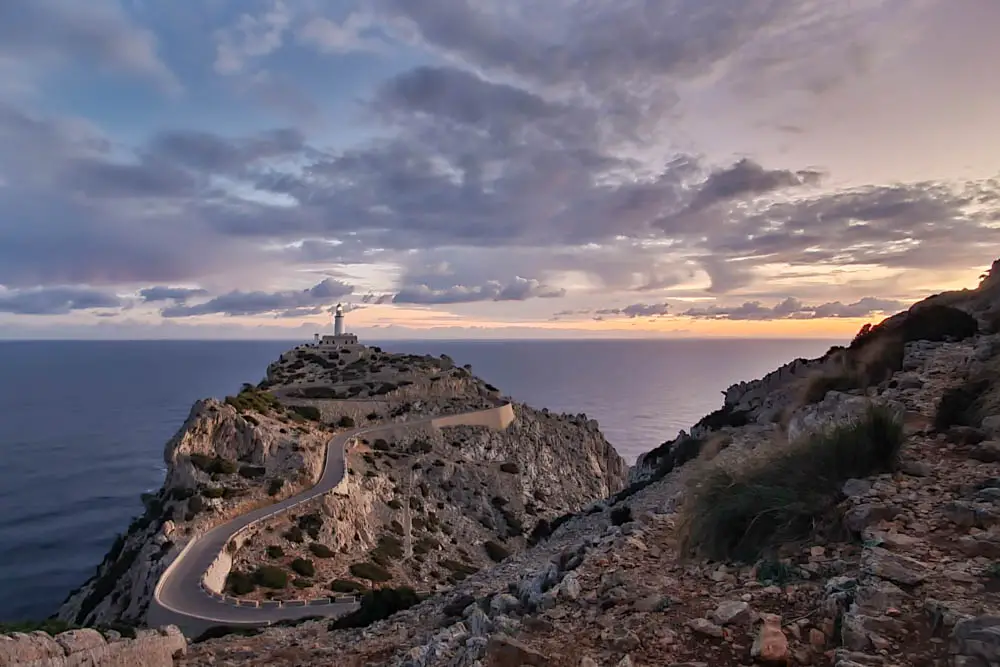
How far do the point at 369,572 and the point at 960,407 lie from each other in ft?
82.4

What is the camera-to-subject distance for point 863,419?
28.7ft

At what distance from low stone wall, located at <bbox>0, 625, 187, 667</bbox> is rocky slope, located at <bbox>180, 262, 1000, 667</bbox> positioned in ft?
2.09

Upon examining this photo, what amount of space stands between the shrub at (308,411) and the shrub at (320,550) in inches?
895

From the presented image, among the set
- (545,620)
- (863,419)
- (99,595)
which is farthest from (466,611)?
(99,595)

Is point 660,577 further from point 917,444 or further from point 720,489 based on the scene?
point 917,444

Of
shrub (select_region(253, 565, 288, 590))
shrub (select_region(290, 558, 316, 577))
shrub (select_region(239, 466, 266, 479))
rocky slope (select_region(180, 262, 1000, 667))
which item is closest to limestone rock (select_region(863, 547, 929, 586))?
rocky slope (select_region(180, 262, 1000, 667))

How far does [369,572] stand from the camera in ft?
92.4

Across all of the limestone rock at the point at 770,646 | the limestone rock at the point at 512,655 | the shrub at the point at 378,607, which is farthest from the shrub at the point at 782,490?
the shrub at the point at 378,607

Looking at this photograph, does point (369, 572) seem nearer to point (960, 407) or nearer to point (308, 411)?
point (960, 407)

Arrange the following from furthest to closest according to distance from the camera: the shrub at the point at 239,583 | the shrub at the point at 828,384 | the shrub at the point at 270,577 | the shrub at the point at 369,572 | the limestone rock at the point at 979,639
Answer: the shrub at the point at 369,572
the shrub at the point at 270,577
the shrub at the point at 239,583
the shrub at the point at 828,384
the limestone rock at the point at 979,639

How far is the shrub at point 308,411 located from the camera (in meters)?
51.0

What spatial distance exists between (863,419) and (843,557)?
12.0 ft

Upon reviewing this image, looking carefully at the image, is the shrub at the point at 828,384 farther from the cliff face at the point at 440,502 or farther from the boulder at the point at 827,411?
the cliff face at the point at 440,502

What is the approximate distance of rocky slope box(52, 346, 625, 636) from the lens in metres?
27.5
